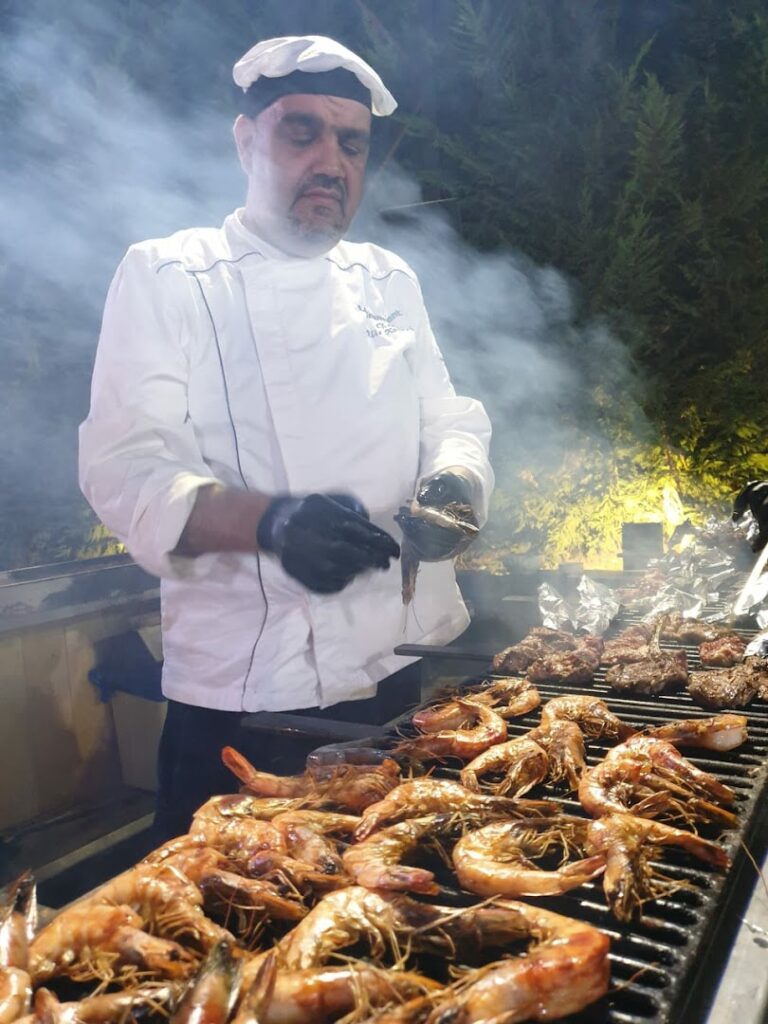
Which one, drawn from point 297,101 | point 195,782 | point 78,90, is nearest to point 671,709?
point 195,782

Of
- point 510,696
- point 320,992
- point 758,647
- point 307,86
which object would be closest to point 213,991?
point 320,992

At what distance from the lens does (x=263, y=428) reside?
3.11 metres

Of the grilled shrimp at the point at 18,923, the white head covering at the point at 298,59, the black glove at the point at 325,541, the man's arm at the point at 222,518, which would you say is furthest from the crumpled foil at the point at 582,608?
the grilled shrimp at the point at 18,923

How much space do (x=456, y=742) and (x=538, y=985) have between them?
1.16 metres

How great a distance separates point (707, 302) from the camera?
6.39 metres

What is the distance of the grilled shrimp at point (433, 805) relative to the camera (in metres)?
1.86

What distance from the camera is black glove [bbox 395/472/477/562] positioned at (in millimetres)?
2873

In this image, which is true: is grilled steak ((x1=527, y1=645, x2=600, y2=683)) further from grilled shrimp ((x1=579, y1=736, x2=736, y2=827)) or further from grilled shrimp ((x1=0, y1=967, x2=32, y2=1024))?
grilled shrimp ((x1=0, y1=967, x2=32, y2=1024))

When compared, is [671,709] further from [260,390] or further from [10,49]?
[10,49]

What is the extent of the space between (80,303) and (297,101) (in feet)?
7.85

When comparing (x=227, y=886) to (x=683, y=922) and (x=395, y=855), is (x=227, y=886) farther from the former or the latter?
(x=683, y=922)

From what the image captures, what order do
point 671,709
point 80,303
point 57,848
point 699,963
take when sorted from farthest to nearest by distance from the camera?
point 80,303 → point 57,848 → point 671,709 → point 699,963

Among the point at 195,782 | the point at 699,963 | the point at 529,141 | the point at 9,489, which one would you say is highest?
the point at 529,141

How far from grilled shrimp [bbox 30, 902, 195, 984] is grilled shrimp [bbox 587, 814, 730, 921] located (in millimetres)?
749
